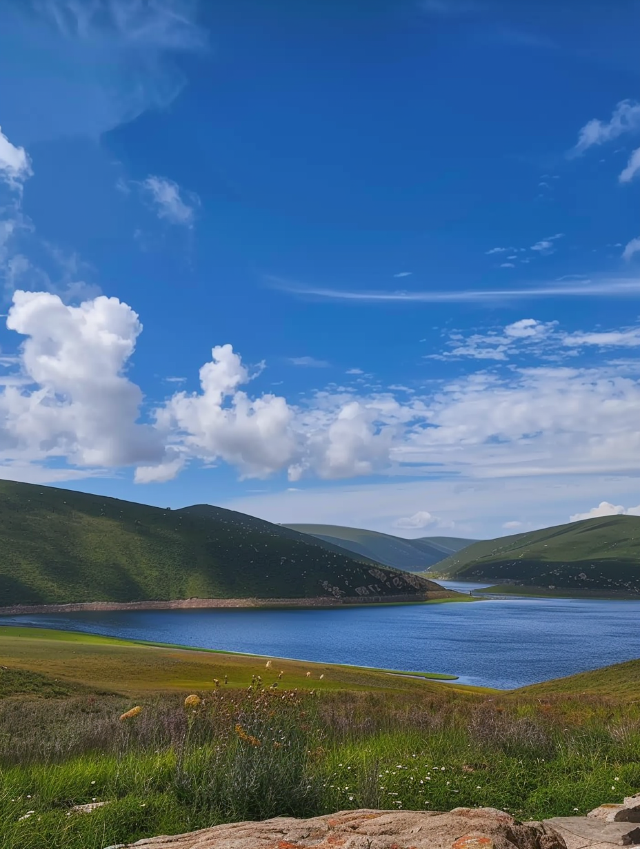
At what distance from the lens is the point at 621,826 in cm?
691

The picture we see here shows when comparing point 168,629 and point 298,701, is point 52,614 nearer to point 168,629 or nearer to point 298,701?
point 168,629

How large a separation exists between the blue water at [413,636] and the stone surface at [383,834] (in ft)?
204

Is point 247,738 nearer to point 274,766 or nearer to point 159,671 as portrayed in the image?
point 274,766

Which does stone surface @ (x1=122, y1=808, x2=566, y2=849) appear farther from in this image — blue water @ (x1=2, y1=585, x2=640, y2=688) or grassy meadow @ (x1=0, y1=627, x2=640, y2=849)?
blue water @ (x1=2, y1=585, x2=640, y2=688)

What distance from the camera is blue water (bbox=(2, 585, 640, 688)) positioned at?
248ft

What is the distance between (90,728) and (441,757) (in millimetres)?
7717

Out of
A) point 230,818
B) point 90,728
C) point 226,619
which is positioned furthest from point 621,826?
point 226,619

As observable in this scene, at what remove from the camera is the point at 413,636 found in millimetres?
110938

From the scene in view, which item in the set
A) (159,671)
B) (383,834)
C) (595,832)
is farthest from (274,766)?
(159,671)

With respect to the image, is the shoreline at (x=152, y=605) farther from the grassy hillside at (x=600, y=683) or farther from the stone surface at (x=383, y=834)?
the stone surface at (x=383, y=834)

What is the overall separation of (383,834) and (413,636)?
113 metres

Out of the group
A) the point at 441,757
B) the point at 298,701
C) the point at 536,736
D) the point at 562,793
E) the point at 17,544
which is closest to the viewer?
the point at 562,793

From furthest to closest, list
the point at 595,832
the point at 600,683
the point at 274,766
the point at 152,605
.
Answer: the point at 152,605 → the point at 600,683 → the point at 274,766 → the point at 595,832

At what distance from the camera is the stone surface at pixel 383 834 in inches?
187
